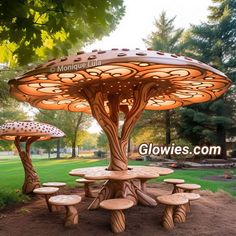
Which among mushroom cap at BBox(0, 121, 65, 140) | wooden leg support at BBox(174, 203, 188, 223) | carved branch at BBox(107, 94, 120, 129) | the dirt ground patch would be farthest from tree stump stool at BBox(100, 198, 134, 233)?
mushroom cap at BBox(0, 121, 65, 140)

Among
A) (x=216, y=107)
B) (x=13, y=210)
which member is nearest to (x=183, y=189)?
(x=13, y=210)

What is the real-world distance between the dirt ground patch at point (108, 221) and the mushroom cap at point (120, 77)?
11.1 ft

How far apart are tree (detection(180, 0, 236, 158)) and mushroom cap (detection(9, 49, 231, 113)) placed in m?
13.9

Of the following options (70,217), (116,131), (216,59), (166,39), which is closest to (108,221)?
(70,217)

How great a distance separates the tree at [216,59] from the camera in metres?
24.2

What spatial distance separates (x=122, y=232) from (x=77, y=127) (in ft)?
112

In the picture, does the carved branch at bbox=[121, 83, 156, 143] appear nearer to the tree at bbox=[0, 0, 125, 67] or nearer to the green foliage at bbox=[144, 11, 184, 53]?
the tree at bbox=[0, 0, 125, 67]

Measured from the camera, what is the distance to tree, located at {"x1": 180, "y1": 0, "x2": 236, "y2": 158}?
79.3ft

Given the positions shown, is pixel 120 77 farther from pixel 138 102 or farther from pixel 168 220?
pixel 168 220

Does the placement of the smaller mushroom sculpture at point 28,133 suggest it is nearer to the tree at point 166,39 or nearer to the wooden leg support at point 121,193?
the wooden leg support at point 121,193

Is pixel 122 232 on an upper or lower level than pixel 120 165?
lower

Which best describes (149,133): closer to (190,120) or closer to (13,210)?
(190,120)

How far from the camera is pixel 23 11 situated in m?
3.22

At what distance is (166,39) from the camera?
3130 cm
